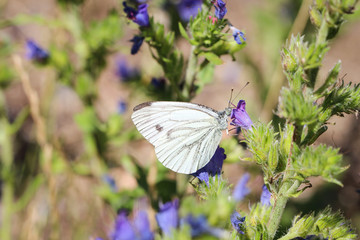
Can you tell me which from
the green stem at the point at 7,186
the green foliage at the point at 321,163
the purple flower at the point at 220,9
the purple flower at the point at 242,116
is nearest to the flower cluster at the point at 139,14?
the purple flower at the point at 220,9

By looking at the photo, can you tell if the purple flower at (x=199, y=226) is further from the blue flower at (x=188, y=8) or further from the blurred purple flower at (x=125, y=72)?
the blurred purple flower at (x=125, y=72)

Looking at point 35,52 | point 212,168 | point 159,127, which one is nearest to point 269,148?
point 212,168

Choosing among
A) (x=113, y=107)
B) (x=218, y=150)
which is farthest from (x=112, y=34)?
(x=113, y=107)

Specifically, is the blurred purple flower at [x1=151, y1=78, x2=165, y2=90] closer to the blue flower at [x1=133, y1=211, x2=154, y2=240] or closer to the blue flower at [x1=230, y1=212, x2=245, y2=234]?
the blue flower at [x1=133, y1=211, x2=154, y2=240]

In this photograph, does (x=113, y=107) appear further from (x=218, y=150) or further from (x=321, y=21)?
(x=321, y=21)

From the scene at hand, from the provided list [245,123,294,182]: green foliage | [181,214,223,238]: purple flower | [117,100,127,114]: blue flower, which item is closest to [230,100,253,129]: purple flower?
[245,123,294,182]: green foliage
